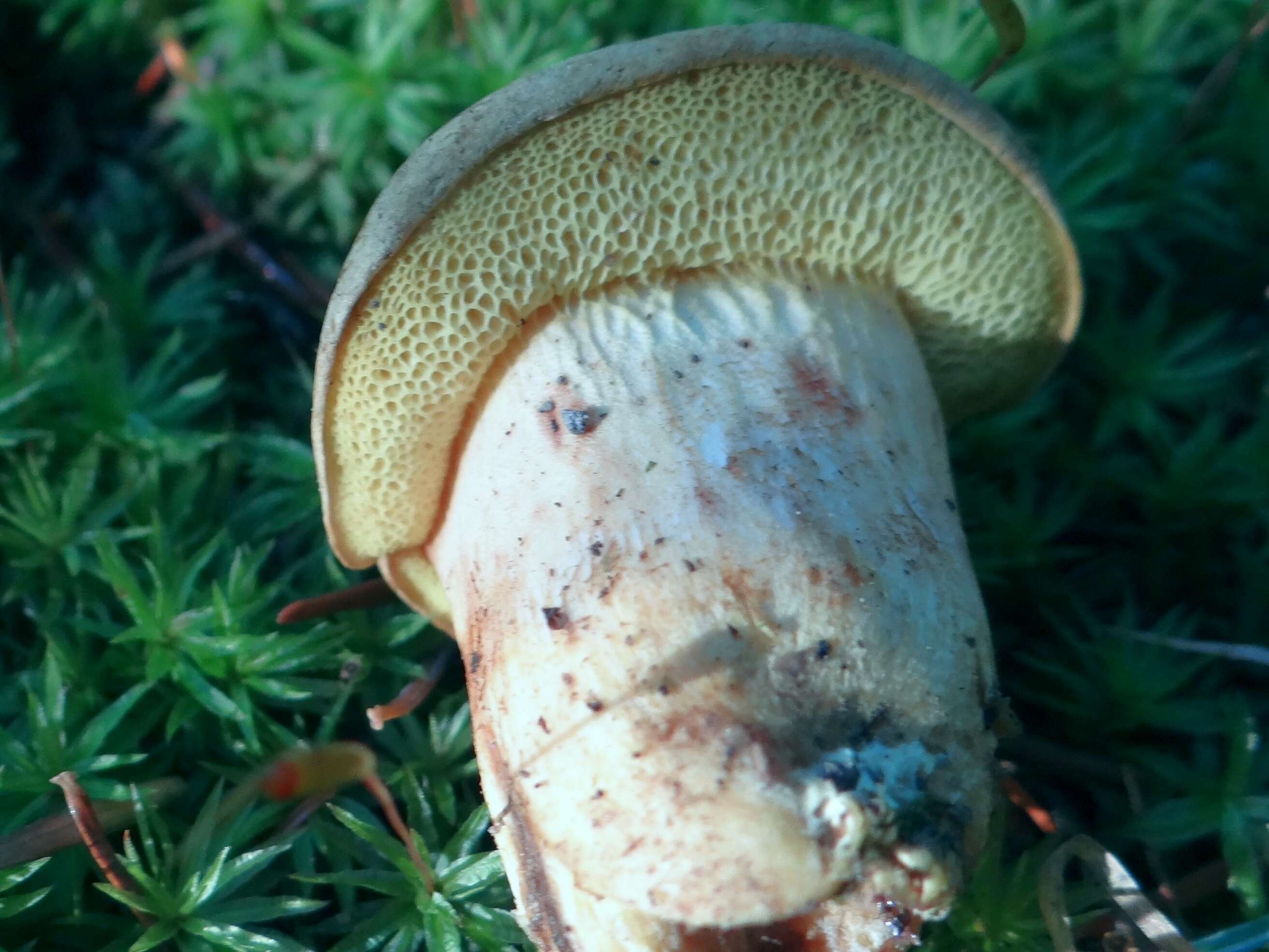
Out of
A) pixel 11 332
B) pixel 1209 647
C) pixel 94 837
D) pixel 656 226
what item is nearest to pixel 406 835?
pixel 94 837

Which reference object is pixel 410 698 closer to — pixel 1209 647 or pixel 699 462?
pixel 699 462

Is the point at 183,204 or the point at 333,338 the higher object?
the point at 183,204

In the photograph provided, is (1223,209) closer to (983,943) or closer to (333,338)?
(983,943)

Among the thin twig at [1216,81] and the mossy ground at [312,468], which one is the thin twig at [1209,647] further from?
the thin twig at [1216,81]

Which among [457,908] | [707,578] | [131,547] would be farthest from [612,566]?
[131,547]

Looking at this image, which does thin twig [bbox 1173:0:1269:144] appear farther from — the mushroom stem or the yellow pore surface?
the mushroom stem

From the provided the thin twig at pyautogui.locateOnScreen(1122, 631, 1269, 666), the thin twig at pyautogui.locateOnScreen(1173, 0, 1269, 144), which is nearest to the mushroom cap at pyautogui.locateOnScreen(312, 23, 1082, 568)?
the thin twig at pyautogui.locateOnScreen(1122, 631, 1269, 666)
